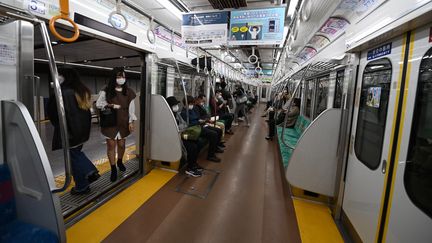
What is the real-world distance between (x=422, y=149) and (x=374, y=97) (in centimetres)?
74

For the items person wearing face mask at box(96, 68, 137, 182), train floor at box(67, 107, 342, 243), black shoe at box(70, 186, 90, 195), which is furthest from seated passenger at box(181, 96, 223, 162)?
black shoe at box(70, 186, 90, 195)

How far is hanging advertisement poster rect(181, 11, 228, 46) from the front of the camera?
11.4 ft

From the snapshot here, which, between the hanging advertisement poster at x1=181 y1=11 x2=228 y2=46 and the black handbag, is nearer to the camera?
the black handbag

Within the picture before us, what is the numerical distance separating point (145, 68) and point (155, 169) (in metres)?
1.76

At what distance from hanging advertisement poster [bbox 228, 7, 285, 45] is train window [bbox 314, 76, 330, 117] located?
1485 millimetres

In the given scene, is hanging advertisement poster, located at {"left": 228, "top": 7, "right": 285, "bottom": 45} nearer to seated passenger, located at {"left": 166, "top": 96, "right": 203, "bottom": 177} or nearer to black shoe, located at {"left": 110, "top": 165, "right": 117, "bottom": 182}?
seated passenger, located at {"left": 166, "top": 96, "right": 203, "bottom": 177}

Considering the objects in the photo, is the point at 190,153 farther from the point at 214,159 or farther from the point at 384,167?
the point at 384,167

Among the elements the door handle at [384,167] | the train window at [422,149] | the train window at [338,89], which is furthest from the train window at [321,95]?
the train window at [422,149]

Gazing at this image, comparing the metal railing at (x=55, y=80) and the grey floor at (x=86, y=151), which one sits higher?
the metal railing at (x=55, y=80)

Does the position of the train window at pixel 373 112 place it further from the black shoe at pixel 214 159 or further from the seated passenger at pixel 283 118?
the seated passenger at pixel 283 118

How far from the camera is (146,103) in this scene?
3320 mm

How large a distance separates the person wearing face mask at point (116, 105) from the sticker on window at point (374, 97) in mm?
3025

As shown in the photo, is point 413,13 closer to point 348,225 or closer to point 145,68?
point 348,225

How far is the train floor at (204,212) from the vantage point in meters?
2.14
